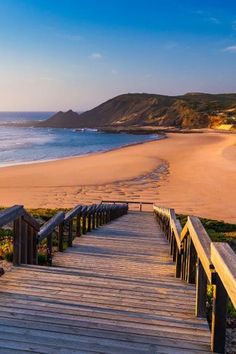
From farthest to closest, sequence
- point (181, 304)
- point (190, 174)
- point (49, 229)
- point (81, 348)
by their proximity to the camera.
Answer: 1. point (190, 174)
2. point (49, 229)
3. point (181, 304)
4. point (81, 348)

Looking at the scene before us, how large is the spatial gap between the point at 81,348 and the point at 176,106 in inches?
5270

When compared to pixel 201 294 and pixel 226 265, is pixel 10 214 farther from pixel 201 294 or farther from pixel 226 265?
pixel 226 265

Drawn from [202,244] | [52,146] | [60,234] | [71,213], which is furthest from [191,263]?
[52,146]

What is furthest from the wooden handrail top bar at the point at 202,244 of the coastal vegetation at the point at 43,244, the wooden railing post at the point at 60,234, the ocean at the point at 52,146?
the ocean at the point at 52,146

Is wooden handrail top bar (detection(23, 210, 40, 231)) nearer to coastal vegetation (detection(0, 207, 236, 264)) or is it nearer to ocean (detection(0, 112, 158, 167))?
coastal vegetation (detection(0, 207, 236, 264))

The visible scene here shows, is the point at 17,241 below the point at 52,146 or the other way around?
the other way around

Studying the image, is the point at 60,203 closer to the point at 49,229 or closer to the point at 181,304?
the point at 49,229

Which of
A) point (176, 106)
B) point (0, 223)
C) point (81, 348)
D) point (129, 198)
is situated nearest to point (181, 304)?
point (81, 348)

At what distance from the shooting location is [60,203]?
22422 mm

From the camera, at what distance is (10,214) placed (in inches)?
194

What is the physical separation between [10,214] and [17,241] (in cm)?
55

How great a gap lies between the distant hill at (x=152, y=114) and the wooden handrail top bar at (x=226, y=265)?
96541mm

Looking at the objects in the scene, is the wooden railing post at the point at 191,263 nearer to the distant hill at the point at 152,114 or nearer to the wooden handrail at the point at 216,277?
the wooden handrail at the point at 216,277

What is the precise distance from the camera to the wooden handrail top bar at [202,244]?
11.2 feet
